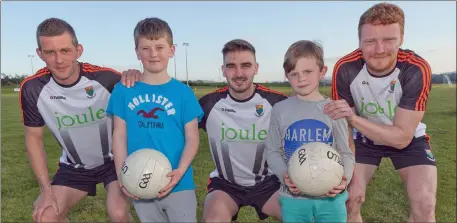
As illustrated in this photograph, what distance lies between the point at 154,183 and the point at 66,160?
2.22 meters

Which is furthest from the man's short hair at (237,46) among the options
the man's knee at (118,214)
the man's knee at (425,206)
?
the man's knee at (425,206)

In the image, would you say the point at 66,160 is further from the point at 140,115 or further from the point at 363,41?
the point at 363,41

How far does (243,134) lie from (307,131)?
1.16 m

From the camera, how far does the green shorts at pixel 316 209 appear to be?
4.07 metres

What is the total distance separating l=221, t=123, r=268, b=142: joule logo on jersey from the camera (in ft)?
16.6

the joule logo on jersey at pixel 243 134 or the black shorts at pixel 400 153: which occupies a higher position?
the joule logo on jersey at pixel 243 134

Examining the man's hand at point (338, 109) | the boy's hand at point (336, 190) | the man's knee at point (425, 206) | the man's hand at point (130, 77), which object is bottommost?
the man's knee at point (425, 206)

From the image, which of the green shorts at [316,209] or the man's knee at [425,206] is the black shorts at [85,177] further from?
the man's knee at [425,206]

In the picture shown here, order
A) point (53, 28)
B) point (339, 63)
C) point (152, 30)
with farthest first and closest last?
point (339, 63) < point (53, 28) < point (152, 30)

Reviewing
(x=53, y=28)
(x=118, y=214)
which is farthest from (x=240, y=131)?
(x=53, y=28)

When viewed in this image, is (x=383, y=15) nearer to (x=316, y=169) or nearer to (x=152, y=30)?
(x=316, y=169)

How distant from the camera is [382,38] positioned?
448cm

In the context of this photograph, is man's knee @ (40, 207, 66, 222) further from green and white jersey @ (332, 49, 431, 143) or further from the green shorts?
green and white jersey @ (332, 49, 431, 143)

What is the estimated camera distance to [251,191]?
5109 mm
